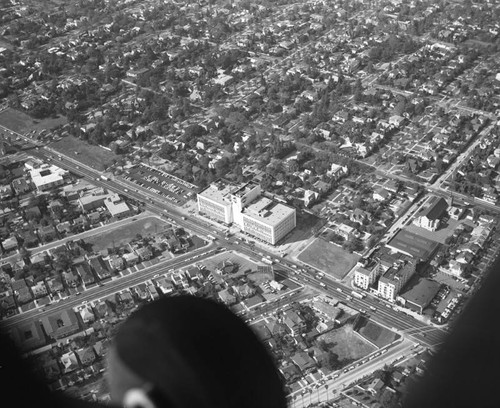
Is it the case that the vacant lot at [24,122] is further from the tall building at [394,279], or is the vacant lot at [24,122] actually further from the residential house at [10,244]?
the tall building at [394,279]

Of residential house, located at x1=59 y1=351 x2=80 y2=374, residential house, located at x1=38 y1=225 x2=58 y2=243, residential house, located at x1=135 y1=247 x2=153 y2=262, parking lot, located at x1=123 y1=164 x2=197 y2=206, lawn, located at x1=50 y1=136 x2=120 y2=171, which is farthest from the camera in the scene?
lawn, located at x1=50 y1=136 x2=120 y2=171

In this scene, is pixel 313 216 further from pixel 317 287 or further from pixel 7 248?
pixel 7 248

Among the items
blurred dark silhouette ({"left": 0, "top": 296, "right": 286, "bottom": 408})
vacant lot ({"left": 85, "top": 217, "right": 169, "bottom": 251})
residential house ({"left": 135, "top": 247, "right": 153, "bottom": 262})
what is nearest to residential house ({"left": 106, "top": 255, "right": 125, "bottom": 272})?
residential house ({"left": 135, "top": 247, "right": 153, "bottom": 262})

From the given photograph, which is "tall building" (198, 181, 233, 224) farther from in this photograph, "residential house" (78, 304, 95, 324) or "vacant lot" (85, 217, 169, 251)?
"residential house" (78, 304, 95, 324)

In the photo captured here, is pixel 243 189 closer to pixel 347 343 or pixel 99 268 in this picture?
pixel 99 268

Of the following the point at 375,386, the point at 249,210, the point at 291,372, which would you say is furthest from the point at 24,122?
the point at 375,386

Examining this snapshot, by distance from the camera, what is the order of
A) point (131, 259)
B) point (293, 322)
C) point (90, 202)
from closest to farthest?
point (293, 322) → point (131, 259) → point (90, 202)

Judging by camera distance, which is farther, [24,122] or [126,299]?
[24,122]
